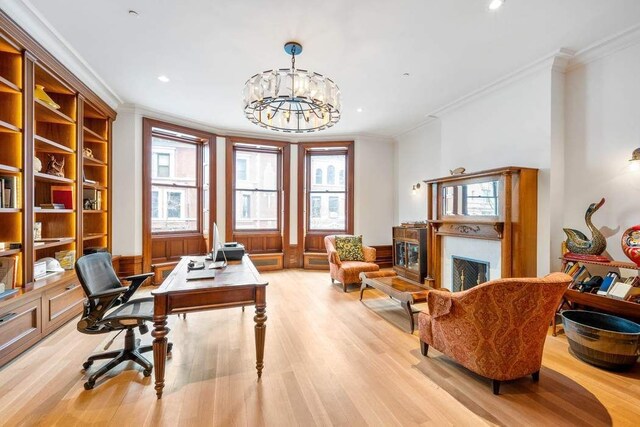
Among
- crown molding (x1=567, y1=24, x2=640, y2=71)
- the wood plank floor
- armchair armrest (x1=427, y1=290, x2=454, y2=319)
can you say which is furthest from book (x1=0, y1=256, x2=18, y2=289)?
crown molding (x1=567, y1=24, x2=640, y2=71)

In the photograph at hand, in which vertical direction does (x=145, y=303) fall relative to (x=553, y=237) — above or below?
below

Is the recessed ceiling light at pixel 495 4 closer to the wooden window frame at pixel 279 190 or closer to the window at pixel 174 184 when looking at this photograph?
the wooden window frame at pixel 279 190

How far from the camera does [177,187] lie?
5.55 metres

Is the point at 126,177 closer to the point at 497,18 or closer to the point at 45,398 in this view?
the point at 45,398

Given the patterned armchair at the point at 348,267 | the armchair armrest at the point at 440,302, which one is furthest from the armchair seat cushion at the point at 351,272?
the armchair armrest at the point at 440,302

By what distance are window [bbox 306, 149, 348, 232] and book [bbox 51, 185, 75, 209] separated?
4.17 meters

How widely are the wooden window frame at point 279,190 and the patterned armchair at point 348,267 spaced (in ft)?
4.96

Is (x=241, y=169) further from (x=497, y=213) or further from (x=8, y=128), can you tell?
(x=497, y=213)

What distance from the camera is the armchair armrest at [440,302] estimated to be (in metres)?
2.22

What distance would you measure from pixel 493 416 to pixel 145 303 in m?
Result: 2.78

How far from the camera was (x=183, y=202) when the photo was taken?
5.71 m

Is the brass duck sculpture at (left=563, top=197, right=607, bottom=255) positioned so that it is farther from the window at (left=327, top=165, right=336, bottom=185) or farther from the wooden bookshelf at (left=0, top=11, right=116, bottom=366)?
the wooden bookshelf at (left=0, top=11, right=116, bottom=366)

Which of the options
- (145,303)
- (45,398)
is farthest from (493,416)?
(45,398)

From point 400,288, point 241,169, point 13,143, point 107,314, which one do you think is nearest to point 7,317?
point 107,314
